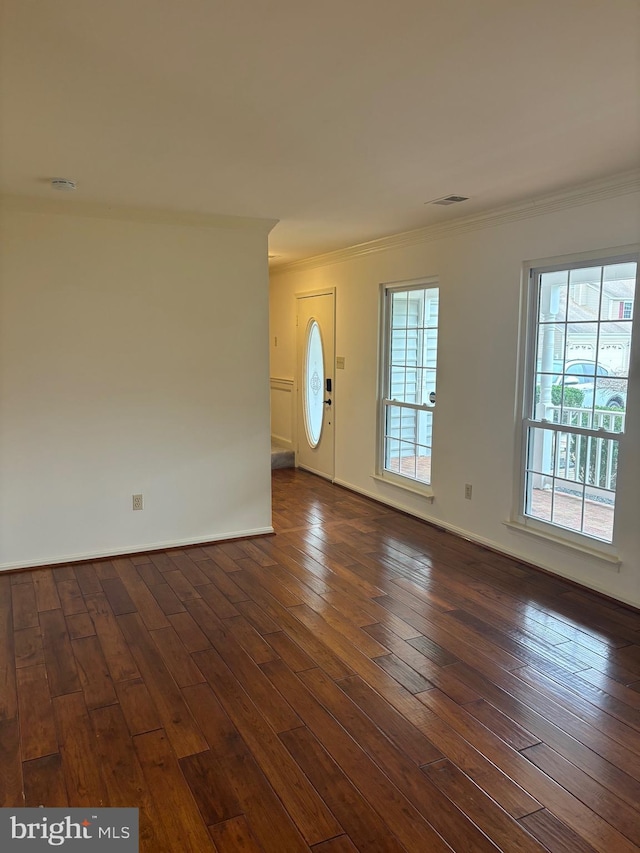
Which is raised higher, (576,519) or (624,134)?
(624,134)

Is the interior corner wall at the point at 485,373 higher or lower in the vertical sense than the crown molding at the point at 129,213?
lower

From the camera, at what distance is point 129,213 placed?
4.04 m

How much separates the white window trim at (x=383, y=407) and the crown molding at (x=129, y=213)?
1.37 meters

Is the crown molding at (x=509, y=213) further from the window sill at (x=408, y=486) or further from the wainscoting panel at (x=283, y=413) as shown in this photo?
the window sill at (x=408, y=486)

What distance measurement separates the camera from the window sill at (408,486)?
5.08m

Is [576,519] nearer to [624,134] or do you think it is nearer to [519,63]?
[624,134]

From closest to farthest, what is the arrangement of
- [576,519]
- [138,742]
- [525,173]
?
[138,742], [525,173], [576,519]

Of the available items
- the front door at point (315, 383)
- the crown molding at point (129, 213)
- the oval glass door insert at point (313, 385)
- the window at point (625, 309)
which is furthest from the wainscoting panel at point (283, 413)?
the window at point (625, 309)

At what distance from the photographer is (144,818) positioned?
1906 mm

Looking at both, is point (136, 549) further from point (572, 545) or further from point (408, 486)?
point (572, 545)

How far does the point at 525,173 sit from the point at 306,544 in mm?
2874

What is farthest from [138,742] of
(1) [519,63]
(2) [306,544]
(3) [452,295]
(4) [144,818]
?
(3) [452,295]

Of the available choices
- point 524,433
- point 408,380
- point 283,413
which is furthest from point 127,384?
point 283,413

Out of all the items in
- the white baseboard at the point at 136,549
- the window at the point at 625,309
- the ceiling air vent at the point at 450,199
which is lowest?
the white baseboard at the point at 136,549
